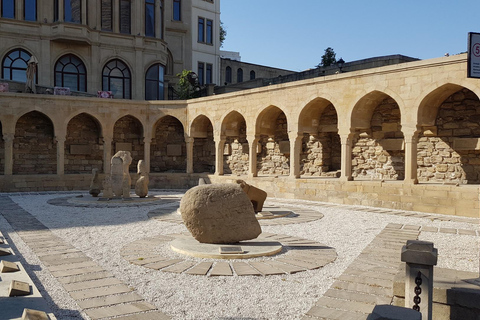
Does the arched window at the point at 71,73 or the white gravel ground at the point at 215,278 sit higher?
the arched window at the point at 71,73

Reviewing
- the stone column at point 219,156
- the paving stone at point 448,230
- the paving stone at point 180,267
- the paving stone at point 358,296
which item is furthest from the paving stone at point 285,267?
the stone column at point 219,156

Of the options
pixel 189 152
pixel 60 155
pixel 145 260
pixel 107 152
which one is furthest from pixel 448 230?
pixel 60 155

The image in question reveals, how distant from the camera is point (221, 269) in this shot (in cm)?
560

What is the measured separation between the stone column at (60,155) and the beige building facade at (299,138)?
0.14 feet

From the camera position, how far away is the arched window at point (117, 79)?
2504 centimetres

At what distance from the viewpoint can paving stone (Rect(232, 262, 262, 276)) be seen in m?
5.43

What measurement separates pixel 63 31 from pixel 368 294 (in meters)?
22.6

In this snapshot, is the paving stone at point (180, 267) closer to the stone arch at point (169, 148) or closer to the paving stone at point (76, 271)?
the paving stone at point (76, 271)

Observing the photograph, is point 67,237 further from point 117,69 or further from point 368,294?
point 117,69

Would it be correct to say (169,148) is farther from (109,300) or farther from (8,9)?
(109,300)

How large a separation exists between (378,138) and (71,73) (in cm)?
1736

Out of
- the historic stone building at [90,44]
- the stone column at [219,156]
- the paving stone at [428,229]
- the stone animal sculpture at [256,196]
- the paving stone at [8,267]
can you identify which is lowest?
the paving stone at [428,229]

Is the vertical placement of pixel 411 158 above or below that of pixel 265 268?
above

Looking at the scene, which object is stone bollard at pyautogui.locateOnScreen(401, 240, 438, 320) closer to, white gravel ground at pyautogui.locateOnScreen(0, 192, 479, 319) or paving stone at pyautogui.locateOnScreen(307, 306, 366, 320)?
paving stone at pyautogui.locateOnScreen(307, 306, 366, 320)
